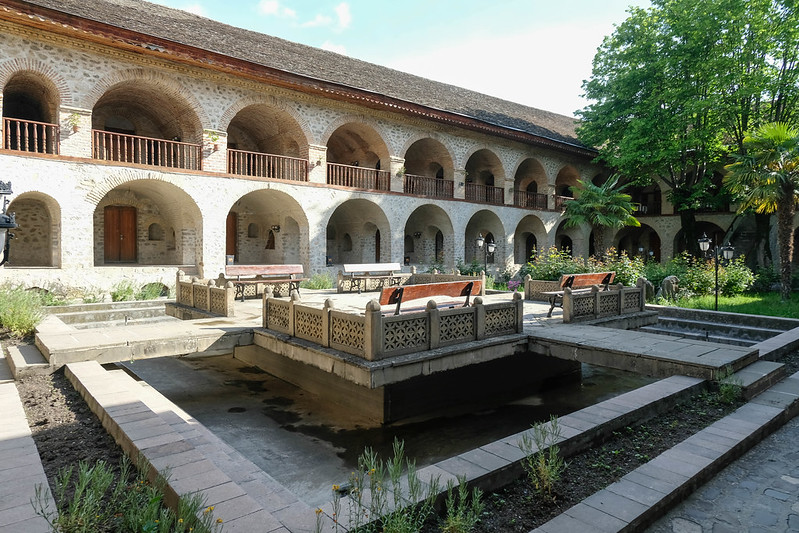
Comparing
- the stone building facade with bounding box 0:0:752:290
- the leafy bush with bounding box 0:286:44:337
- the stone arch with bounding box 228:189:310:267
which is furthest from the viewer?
the stone arch with bounding box 228:189:310:267

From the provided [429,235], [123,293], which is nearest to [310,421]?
[123,293]

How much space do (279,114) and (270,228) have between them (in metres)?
5.34

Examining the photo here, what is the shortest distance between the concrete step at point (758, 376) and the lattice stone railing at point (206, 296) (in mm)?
8215

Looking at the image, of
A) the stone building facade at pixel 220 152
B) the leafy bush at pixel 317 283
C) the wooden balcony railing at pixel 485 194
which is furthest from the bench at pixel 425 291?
the wooden balcony railing at pixel 485 194

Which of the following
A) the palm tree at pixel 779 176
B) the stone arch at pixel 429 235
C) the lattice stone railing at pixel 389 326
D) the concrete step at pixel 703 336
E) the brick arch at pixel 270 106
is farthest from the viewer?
the stone arch at pixel 429 235

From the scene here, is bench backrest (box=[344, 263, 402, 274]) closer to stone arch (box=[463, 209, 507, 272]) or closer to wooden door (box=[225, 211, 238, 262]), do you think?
stone arch (box=[463, 209, 507, 272])

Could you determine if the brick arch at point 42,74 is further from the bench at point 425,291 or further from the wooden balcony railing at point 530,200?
the wooden balcony railing at point 530,200

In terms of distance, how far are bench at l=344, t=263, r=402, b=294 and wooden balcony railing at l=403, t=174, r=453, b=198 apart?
19.1 ft

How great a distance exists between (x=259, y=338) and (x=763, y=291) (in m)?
18.2

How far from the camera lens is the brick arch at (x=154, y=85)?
13.2m

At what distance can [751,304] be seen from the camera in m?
13.3

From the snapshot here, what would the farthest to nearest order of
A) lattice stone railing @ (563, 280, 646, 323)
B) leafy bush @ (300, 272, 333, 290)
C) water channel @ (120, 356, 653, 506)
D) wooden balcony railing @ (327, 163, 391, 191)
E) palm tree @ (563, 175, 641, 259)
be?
palm tree @ (563, 175, 641, 259) < wooden balcony railing @ (327, 163, 391, 191) < leafy bush @ (300, 272, 333, 290) < lattice stone railing @ (563, 280, 646, 323) < water channel @ (120, 356, 653, 506)

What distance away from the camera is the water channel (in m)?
5.73

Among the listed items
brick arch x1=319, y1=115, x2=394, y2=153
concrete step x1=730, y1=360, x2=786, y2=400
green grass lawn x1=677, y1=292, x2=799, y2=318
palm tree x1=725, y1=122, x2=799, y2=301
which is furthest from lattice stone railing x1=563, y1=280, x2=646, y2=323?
brick arch x1=319, y1=115, x2=394, y2=153
